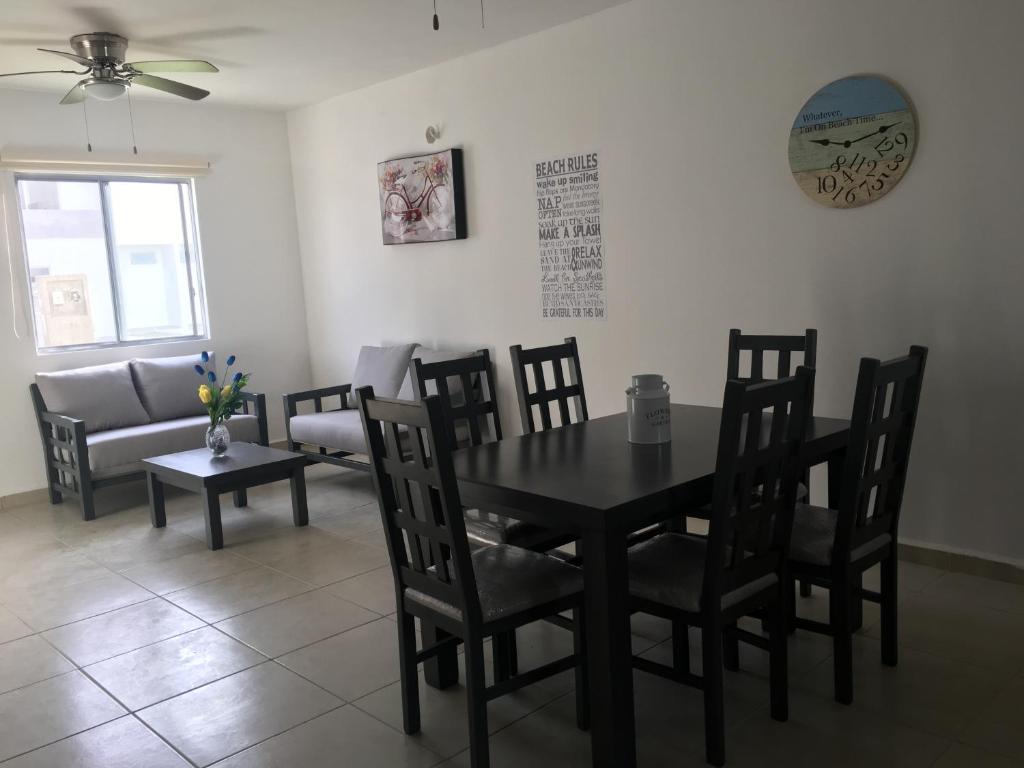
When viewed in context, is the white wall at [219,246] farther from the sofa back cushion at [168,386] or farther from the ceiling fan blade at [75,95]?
Result: the ceiling fan blade at [75,95]

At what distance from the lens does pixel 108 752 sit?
233cm

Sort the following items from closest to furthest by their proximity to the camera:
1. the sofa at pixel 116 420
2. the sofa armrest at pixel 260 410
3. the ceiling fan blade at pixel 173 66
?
the ceiling fan blade at pixel 173 66 < the sofa at pixel 116 420 < the sofa armrest at pixel 260 410

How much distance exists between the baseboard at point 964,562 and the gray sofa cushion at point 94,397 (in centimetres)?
442

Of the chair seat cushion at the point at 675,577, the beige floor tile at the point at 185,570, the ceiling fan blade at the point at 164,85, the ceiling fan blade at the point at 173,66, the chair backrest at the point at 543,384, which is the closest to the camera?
the chair seat cushion at the point at 675,577

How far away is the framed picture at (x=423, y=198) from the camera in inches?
197

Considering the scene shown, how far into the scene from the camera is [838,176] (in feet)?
11.0

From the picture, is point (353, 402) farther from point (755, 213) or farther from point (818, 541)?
point (818, 541)

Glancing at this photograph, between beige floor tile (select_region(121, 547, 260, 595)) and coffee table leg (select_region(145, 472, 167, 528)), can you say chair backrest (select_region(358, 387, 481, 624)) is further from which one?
coffee table leg (select_region(145, 472, 167, 528))

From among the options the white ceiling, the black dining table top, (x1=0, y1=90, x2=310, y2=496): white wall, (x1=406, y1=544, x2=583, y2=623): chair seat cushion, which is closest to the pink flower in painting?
the white ceiling

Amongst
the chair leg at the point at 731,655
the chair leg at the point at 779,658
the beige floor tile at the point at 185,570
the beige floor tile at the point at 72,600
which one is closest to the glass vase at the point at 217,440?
the beige floor tile at the point at 185,570

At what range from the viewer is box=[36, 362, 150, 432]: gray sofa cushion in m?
5.07

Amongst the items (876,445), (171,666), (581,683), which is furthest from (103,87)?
(876,445)

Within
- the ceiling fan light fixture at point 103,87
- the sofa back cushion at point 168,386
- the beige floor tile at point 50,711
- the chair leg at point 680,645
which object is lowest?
the beige floor tile at point 50,711

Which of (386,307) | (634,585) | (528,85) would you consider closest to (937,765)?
(634,585)
